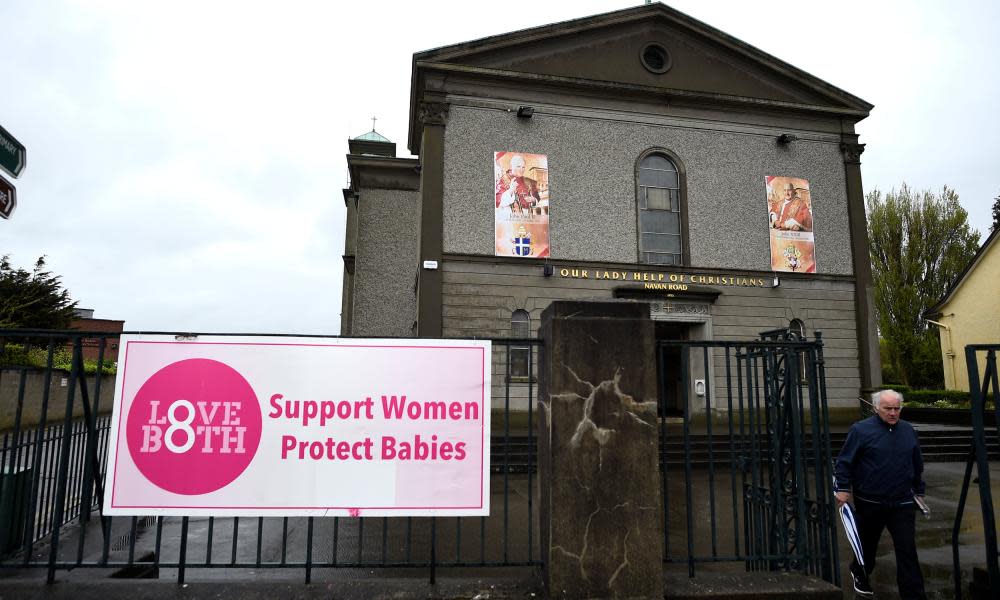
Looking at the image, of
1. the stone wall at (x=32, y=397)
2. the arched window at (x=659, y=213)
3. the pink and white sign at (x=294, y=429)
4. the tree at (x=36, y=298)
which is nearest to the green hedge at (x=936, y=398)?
the arched window at (x=659, y=213)

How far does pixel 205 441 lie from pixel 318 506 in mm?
930

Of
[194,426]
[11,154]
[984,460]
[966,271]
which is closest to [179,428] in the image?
[194,426]

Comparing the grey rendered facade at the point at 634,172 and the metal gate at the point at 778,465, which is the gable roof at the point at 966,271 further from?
the metal gate at the point at 778,465

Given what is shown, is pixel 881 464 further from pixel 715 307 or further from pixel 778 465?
pixel 715 307

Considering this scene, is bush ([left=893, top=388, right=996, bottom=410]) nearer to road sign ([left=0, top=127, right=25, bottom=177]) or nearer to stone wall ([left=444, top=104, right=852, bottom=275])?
stone wall ([left=444, top=104, right=852, bottom=275])

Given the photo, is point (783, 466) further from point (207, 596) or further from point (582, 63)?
point (582, 63)

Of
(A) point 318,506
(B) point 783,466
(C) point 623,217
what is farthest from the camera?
(C) point 623,217

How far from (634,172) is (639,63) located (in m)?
3.69

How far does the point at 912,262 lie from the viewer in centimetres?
3562

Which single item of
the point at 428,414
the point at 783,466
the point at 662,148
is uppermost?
the point at 662,148

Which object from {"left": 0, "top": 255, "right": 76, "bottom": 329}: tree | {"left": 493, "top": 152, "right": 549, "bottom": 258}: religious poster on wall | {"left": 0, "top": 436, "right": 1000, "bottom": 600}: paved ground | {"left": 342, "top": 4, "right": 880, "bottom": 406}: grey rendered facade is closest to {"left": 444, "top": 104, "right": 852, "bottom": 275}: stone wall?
{"left": 342, "top": 4, "right": 880, "bottom": 406}: grey rendered facade

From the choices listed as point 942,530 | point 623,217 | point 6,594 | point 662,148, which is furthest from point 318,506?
point 662,148

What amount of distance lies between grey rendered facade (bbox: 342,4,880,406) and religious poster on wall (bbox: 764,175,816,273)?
0.96ft

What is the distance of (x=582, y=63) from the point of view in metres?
18.8
